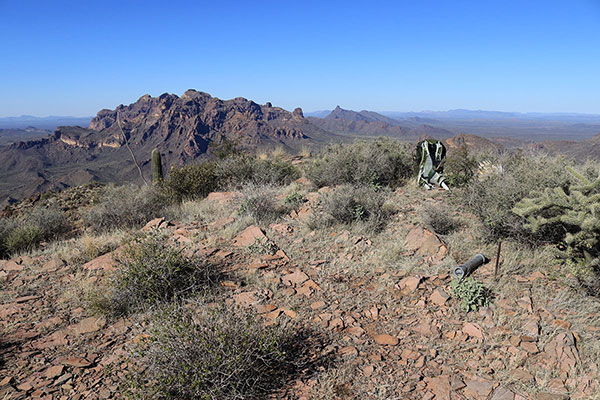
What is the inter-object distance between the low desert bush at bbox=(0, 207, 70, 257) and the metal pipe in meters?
7.65

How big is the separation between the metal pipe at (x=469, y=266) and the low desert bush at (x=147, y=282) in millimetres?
3132

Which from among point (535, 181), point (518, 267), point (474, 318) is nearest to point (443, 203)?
point (535, 181)

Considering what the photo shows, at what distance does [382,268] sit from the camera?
4.81 metres

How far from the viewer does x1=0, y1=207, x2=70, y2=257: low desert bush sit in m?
6.74

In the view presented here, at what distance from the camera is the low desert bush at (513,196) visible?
4945 millimetres

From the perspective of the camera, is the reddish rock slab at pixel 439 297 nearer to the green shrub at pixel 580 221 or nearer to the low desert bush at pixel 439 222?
the green shrub at pixel 580 221

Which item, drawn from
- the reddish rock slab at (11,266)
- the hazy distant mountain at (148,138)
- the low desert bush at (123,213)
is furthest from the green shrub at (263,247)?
the hazy distant mountain at (148,138)

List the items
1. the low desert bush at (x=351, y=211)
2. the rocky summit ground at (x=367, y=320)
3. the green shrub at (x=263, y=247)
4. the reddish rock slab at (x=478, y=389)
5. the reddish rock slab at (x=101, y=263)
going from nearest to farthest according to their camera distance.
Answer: the reddish rock slab at (x=478, y=389) < the rocky summit ground at (x=367, y=320) < the reddish rock slab at (x=101, y=263) < the green shrub at (x=263, y=247) < the low desert bush at (x=351, y=211)

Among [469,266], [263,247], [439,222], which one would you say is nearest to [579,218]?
[469,266]

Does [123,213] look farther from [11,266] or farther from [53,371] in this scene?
[53,371]

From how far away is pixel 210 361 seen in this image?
269 cm

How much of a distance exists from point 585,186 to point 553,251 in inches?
37.1

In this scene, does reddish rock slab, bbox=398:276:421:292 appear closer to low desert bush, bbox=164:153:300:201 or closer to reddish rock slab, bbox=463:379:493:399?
reddish rock slab, bbox=463:379:493:399

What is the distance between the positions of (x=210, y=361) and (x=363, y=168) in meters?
6.57
